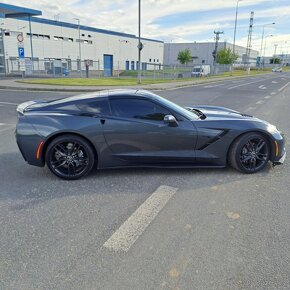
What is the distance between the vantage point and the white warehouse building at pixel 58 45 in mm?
32312

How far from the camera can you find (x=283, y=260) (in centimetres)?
246

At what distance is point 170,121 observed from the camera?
4.09m

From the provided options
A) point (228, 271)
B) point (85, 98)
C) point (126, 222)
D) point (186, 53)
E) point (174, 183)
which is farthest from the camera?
point (186, 53)

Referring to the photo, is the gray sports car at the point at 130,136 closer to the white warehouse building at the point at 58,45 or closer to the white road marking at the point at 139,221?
the white road marking at the point at 139,221

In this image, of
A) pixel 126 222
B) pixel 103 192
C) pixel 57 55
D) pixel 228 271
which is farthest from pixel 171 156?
pixel 57 55

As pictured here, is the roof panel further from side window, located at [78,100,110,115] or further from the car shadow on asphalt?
side window, located at [78,100,110,115]

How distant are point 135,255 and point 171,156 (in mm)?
1928

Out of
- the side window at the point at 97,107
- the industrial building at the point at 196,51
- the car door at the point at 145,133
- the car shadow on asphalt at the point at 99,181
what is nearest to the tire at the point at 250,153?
the car shadow on asphalt at the point at 99,181

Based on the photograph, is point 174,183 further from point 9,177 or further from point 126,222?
point 9,177

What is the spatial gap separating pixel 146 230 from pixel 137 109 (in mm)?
1920

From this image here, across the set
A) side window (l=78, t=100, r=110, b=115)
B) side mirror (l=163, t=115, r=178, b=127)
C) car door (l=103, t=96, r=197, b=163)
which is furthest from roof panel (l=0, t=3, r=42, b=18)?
side mirror (l=163, t=115, r=178, b=127)

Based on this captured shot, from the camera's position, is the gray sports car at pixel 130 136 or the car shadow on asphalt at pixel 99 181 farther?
the gray sports car at pixel 130 136

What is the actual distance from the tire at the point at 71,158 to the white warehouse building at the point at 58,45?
18709 mm

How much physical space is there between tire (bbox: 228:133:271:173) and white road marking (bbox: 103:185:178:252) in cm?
116
